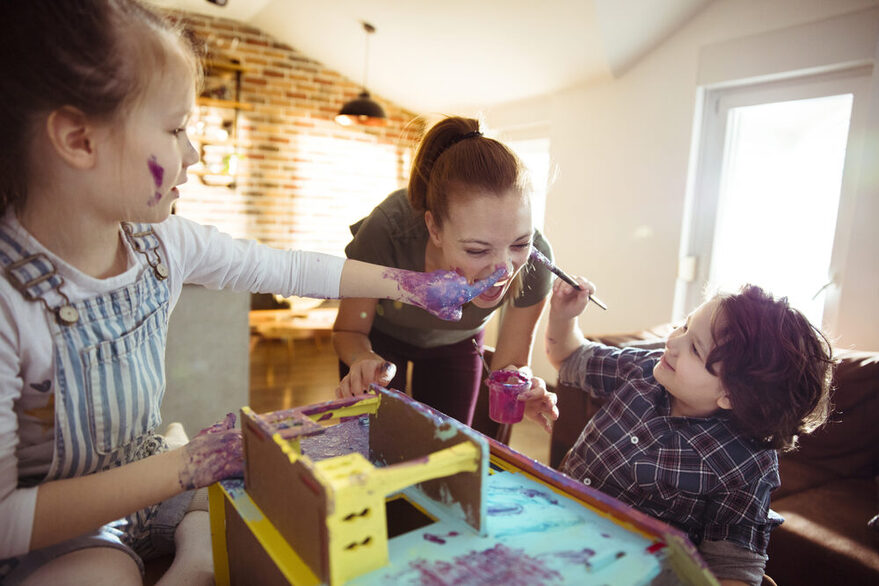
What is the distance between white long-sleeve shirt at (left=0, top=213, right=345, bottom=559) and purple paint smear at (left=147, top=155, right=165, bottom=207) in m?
0.12

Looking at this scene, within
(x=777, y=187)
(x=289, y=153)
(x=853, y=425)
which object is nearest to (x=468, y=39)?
(x=777, y=187)

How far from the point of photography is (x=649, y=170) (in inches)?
125

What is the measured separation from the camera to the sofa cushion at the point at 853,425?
1961 millimetres

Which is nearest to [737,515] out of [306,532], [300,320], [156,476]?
[306,532]

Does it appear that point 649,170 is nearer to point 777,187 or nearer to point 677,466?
point 777,187

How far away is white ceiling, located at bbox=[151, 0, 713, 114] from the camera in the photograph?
2939mm

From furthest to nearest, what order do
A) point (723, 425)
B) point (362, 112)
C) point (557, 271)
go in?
1. point (362, 112)
2. point (557, 271)
3. point (723, 425)

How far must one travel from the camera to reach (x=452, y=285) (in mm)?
1100

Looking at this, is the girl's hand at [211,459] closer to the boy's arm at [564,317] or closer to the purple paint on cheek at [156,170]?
the purple paint on cheek at [156,170]

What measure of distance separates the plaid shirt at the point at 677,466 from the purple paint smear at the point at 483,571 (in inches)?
24.4

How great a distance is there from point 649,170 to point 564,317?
6.85 feet

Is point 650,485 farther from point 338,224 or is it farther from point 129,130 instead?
point 338,224

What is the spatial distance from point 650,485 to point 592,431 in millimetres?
208

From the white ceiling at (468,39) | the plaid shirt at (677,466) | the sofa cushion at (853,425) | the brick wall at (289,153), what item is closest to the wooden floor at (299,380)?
the brick wall at (289,153)
